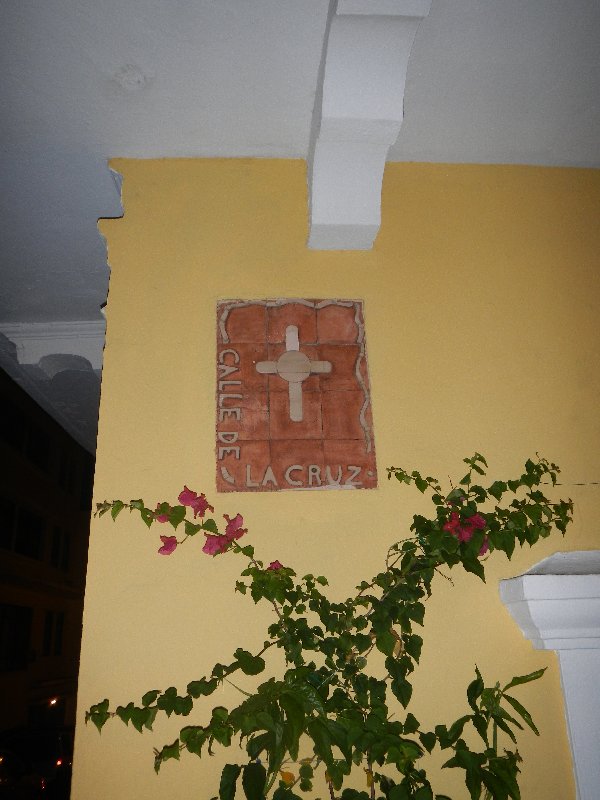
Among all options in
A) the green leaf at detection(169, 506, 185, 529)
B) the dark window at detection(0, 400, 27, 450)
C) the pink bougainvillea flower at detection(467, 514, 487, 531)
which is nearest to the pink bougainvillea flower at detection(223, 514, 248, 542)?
the green leaf at detection(169, 506, 185, 529)

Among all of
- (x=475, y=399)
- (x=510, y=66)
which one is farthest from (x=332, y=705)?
(x=510, y=66)

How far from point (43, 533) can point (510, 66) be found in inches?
512

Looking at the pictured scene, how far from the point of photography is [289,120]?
2201 mm

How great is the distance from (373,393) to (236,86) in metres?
1.22

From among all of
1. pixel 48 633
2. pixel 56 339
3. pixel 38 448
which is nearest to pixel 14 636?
pixel 48 633

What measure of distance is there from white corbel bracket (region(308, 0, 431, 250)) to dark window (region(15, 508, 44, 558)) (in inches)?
443

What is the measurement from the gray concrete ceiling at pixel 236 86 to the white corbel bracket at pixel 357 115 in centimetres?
14

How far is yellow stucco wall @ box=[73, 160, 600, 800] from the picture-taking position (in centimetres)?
167

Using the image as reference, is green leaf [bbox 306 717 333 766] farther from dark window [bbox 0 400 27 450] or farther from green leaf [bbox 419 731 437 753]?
dark window [bbox 0 400 27 450]

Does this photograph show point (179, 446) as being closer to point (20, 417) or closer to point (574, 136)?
point (574, 136)

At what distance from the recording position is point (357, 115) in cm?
194

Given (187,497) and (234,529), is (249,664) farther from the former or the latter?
(187,497)

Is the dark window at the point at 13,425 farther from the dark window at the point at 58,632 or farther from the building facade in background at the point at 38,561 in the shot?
the dark window at the point at 58,632

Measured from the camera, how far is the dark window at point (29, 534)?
37.5 feet
